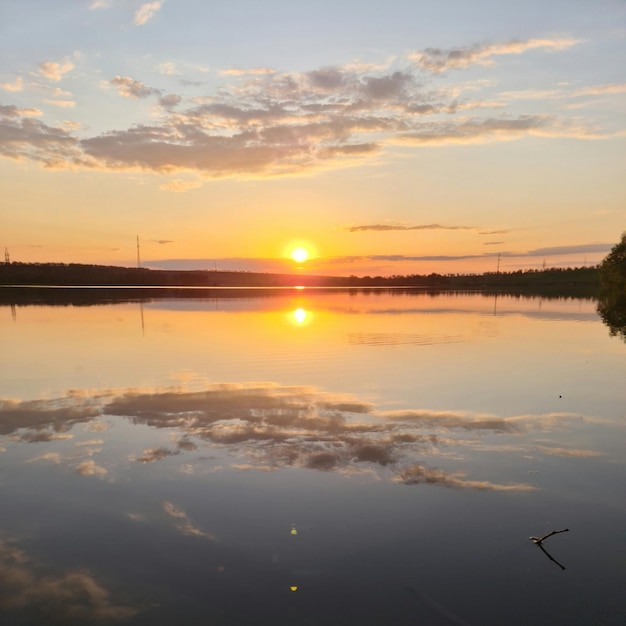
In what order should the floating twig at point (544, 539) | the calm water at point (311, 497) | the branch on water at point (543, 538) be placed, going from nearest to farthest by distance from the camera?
1. the calm water at point (311, 497)
2. the floating twig at point (544, 539)
3. the branch on water at point (543, 538)

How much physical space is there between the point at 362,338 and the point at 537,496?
777 inches

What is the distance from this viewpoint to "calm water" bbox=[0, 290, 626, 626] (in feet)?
19.0

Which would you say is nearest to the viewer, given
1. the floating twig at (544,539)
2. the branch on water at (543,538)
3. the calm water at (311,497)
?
the calm water at (311,497)

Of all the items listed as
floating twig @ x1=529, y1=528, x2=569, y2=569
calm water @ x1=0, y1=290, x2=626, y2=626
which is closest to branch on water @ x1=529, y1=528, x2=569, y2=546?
floating twig @ x1=529, y1=528, x2=569, y2=569

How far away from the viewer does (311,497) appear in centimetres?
830

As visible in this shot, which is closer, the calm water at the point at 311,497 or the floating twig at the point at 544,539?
the calm water at the point at 311,497

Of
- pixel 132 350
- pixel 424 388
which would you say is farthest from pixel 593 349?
pixel 132 350

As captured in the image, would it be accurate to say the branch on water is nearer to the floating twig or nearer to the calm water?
the floating twig

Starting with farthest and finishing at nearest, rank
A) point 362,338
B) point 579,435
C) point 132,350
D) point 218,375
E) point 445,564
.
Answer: point 362,338 → point 132,350 → point 218,375 → point 579,435 → point 445,564

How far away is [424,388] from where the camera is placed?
16.2 m

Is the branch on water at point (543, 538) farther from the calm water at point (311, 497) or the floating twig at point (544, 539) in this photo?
the calm water at point (311, 497)

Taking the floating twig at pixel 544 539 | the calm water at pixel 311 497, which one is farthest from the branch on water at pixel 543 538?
the calm water at pixel 311 497

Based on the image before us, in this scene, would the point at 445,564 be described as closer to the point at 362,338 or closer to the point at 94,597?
the point at 94,597

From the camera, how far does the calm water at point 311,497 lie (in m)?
5.80
